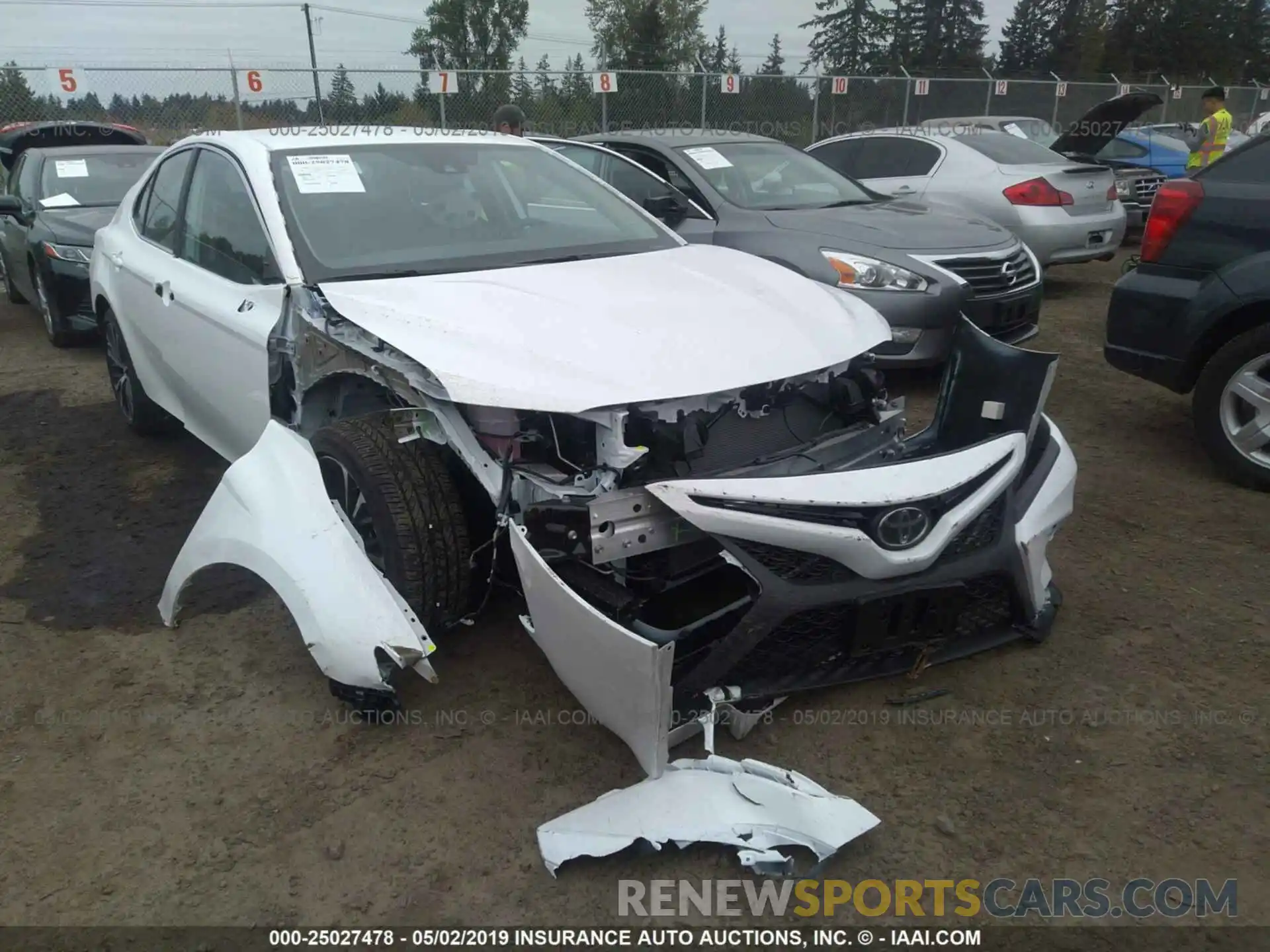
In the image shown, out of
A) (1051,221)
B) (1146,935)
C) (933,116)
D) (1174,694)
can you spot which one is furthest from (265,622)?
(933,116)

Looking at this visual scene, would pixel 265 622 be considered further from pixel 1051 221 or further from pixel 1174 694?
pixel 1051 221

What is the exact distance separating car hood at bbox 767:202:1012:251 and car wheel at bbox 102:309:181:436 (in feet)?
12.4

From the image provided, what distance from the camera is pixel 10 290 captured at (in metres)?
9.08

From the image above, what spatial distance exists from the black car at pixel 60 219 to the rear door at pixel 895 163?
21.5 feet

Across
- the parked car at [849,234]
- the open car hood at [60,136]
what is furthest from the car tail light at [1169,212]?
the open car hood at [60,136]

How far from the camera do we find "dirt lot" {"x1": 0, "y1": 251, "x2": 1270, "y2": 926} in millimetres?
2191

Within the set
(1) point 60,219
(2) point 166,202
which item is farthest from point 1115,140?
(1) point 60,219

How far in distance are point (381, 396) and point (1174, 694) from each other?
2.66m

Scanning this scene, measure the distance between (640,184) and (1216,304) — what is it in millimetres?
3453

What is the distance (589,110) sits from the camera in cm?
1508

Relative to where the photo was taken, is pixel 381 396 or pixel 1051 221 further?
pixel 1051 221

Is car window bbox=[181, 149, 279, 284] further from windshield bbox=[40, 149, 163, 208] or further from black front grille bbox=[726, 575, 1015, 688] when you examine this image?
windshield bbox=[40, 149, 163, 208]

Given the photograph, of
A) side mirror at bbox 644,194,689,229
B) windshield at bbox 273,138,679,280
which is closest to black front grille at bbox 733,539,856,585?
windshield at bbox 273,138,679,280

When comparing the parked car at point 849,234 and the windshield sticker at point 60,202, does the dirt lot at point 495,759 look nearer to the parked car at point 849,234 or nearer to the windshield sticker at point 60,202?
the parked car at point 849,234
